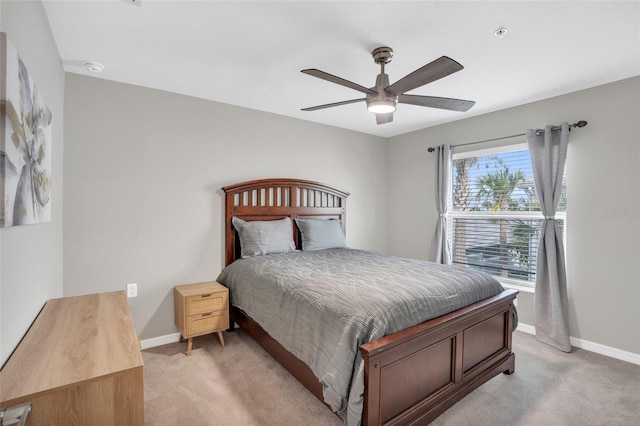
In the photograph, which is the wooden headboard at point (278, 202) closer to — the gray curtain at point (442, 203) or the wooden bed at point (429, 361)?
the wooden bed at point (429, 361)

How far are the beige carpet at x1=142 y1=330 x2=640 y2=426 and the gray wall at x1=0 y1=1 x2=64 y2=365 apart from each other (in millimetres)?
1020

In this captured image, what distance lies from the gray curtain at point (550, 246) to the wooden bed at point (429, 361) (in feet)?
2.94

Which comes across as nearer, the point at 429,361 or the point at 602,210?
the point at 429,361

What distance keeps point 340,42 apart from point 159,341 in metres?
3.10

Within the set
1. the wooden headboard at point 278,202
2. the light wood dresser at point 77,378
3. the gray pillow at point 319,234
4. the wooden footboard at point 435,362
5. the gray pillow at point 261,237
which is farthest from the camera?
the gray pillow at point 319,234

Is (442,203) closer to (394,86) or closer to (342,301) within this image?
(394,86)

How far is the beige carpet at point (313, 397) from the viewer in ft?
6.33

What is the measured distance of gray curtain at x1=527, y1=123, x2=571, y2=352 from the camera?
297 cm

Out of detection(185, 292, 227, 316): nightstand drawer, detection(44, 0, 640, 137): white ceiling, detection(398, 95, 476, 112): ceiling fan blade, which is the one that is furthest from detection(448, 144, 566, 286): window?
detection(185, 292, 227, 316): nightstand drawer

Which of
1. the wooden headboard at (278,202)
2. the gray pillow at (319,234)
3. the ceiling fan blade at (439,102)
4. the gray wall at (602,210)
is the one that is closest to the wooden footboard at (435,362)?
the gray wall at (602,210)

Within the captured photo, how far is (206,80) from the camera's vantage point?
279cm

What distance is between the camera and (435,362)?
190 cm

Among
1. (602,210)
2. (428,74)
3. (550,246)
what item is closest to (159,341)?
(428,74)

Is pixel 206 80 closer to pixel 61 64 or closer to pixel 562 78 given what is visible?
pixel 61 64
